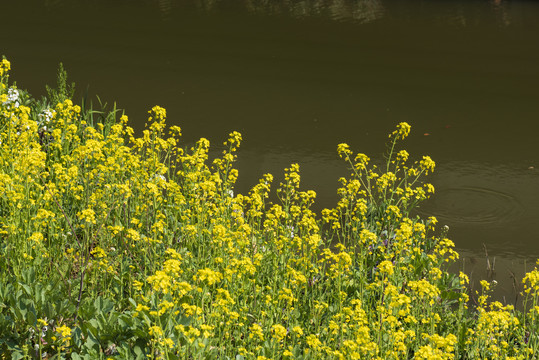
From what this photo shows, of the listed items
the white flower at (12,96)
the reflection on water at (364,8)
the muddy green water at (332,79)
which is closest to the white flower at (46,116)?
the white flower at (12,96)

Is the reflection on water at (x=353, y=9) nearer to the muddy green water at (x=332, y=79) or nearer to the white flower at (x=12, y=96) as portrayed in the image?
the muddy green water at (x=332, y=79)

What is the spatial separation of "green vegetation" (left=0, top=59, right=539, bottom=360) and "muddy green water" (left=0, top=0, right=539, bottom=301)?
148 centimetres

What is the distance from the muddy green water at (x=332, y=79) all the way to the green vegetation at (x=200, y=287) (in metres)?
1.48

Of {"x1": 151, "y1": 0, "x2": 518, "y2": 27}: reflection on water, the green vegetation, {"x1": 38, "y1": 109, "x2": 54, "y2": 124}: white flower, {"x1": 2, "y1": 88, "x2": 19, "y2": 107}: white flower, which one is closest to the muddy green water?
{"x1": 151, "y1": 0, "x2": 518, "y2": 27}: reflection on water

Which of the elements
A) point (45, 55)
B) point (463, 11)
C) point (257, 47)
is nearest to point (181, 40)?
point (257, 47)

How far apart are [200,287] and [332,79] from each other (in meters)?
7.12

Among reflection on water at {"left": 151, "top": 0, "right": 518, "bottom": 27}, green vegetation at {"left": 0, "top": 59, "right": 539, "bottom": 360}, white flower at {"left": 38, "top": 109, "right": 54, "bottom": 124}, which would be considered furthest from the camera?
reflection on water at {"left": 151, "top": 0, "right": 518, "bottom": 27}

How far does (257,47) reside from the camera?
11672 mm

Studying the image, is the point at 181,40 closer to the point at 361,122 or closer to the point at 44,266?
the point at 361,122

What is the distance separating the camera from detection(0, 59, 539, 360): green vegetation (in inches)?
121

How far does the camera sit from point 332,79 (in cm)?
1010

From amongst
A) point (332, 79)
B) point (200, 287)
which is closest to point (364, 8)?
point (332, 79)

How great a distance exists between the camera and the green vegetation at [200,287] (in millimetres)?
3086

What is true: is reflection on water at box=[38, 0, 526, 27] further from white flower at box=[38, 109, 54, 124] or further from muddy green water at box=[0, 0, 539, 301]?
white flower at box=[38, 109, 54, 124]
